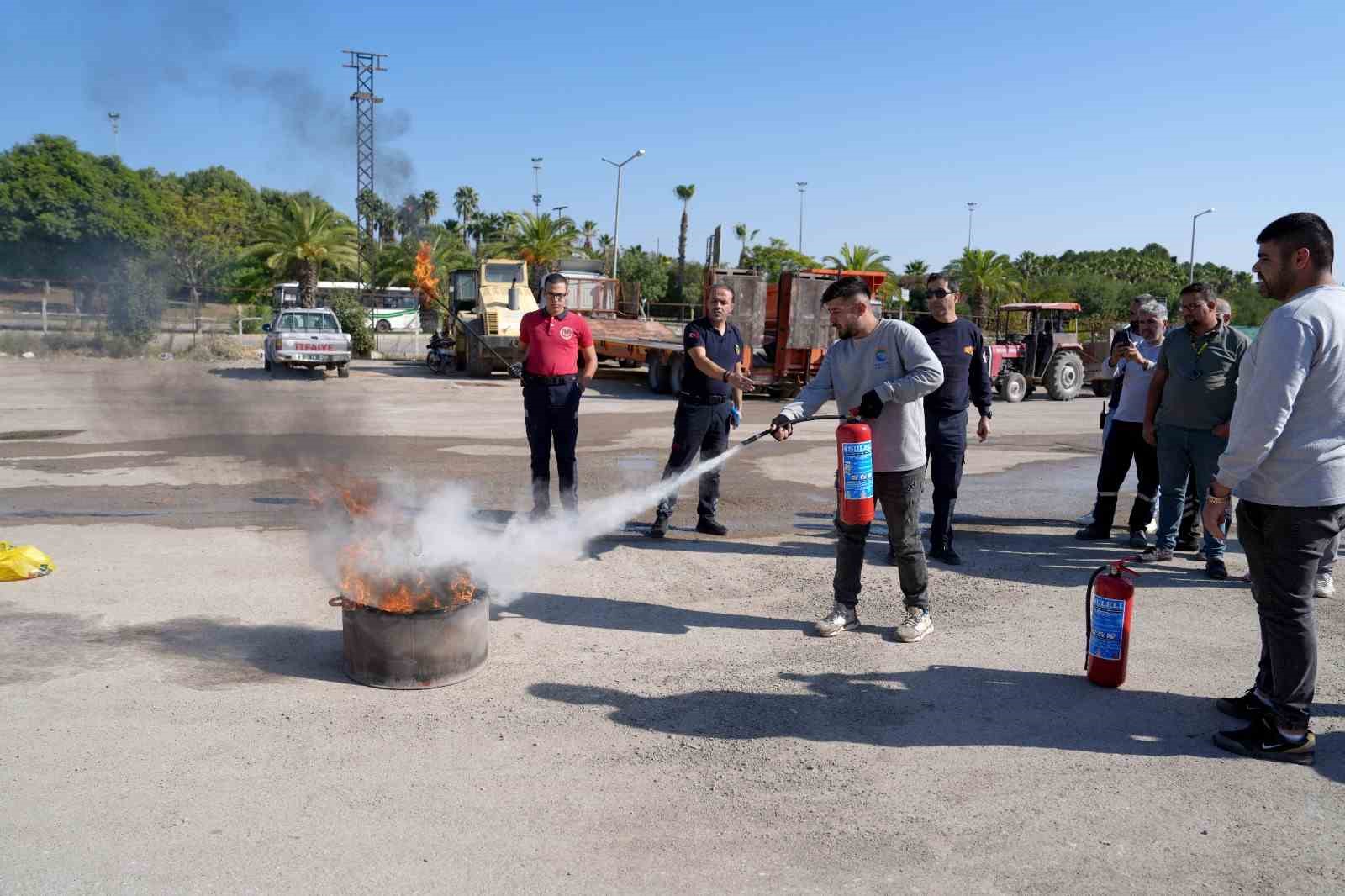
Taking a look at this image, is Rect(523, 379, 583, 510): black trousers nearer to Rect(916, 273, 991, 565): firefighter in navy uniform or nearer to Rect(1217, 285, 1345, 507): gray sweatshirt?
Rect(916, 273, 991, 565): firefighter in navy uniform

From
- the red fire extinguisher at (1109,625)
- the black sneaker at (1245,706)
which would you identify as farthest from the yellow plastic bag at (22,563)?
the black sneaker at (1245,706)

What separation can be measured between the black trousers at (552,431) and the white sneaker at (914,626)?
3.21 m

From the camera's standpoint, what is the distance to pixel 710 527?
820 cm

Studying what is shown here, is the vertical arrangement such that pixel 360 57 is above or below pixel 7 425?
above

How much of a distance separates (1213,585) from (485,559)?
16.8ft

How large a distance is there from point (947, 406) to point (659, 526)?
2.51 meters

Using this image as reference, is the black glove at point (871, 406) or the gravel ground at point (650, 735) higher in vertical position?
the black glove at point (871, 406)

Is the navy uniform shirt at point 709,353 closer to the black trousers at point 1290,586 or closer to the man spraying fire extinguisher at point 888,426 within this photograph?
the man spraying fire extinguisher at point 888,426

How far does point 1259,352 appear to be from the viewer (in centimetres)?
393

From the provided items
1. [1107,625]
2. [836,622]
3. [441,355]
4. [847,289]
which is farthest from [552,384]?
[441,355]

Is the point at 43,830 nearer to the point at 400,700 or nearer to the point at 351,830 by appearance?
the point at 351,830

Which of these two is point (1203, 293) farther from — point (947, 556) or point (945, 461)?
point (947, 556)

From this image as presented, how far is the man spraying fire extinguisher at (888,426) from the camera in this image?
17.8 ft

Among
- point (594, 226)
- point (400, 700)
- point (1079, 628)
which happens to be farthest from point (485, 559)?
point (594, 226)
